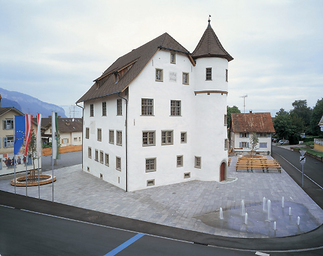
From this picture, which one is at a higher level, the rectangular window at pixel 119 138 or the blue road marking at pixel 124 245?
the rectangular window at pixel 119 138

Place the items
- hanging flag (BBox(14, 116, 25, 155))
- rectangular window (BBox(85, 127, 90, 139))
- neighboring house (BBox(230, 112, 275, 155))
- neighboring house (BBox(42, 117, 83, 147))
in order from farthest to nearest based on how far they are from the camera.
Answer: neighboring house (BBox(42, 117, 83, 147))
neighboring house (BBox(230, 112, 275, 155))
rectangular window (BBox(85, 127, 90, 139))
hanging flag (BBox(14, 116, 25, 155))

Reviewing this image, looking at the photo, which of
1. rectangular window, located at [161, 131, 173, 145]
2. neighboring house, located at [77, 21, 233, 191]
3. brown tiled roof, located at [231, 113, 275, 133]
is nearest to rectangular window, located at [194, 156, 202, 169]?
neighboring house, located at [77, 21, 233, 191]

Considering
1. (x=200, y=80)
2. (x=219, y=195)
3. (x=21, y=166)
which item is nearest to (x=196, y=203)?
(x=219, y=195)

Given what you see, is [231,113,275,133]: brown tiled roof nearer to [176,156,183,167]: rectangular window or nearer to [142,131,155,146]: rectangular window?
[176,156,183,167]: rectangular window

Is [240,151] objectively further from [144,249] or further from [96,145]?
[144,249]

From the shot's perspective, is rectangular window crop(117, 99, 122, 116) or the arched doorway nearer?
rectangular window crop(117, 99, 122, 116)

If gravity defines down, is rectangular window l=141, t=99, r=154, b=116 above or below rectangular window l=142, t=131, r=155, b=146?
above

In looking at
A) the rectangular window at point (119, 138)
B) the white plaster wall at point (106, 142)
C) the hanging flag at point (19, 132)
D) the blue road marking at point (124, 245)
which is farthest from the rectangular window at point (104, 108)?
the blue road marking at point (124, 245)

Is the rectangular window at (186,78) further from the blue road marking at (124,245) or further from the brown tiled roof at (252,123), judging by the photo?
the brown tiled roof at (252,123)

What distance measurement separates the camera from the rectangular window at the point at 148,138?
21608mm

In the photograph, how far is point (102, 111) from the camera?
26047 millimetres

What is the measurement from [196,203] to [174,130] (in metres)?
7.95

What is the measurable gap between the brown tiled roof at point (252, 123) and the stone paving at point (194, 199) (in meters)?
24.1

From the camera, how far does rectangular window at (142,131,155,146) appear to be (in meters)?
21.6
